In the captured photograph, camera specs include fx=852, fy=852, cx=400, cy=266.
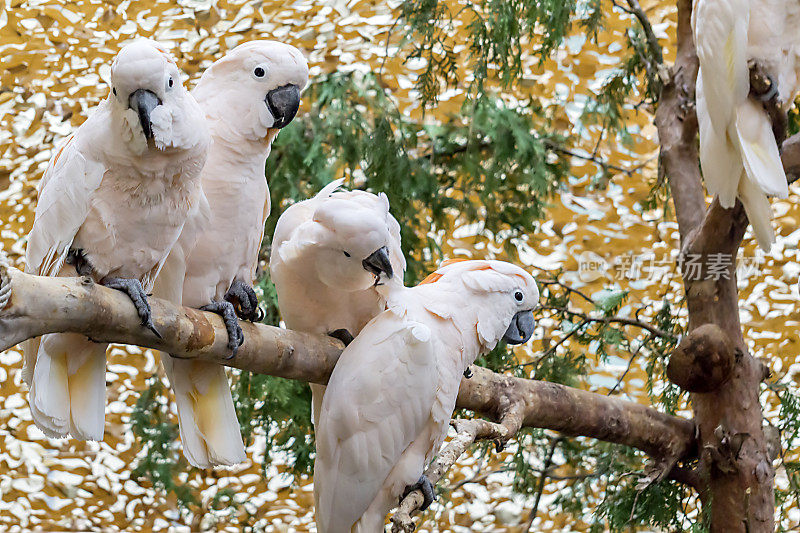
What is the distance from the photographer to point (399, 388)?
174 centimetres

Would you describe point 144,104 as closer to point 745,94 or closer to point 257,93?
point 257,93

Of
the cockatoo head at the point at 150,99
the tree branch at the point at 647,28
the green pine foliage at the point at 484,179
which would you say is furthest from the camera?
the tree branch at the point at 647,28

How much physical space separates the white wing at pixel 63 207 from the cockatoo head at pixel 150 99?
114 millimetres

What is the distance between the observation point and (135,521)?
3.86 m

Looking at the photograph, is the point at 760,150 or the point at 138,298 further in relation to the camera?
the point at 760,150

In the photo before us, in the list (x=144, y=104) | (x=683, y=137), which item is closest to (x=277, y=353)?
(x=144, y=104)

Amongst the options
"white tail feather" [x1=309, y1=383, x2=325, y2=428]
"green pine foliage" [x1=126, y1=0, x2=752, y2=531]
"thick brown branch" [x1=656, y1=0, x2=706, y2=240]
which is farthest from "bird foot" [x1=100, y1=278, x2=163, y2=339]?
"thick brown branch" [x1=656, y1=0, x2=706, y2=240]

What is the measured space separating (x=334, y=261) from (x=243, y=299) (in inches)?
11.9

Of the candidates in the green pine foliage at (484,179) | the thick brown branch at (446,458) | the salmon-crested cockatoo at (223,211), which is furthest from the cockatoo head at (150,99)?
the green pine foliage at (484,179)

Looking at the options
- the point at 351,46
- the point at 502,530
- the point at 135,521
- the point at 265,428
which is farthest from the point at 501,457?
the point at 351,46

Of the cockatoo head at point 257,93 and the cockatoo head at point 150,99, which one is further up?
the cockatoo head at point 257,93

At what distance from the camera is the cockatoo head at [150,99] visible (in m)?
1.45

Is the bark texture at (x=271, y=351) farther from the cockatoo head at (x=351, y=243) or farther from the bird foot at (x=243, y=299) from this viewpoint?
the cockatoo head at (x=351, y=243)

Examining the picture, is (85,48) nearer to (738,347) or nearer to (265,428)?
(265,428)
